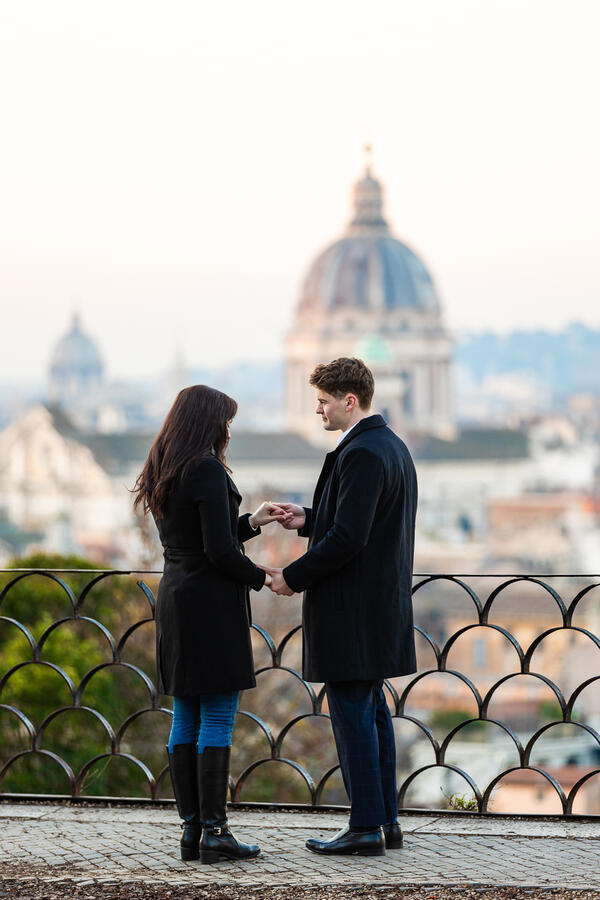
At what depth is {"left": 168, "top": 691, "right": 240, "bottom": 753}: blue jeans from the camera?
10.7 ft

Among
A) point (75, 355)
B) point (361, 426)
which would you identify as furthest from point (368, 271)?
point (361, 426)

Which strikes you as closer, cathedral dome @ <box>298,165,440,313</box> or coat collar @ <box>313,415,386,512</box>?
coat collar @ <box>313,415,386,512</box>

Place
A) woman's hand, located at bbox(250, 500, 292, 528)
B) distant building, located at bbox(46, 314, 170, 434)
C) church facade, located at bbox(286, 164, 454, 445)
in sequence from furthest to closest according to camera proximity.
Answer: distant building, located at bbox(46, 314, 170, 434) → church facade, located at bbox(286, 164, 454, 445) → woman's hand, located at bbox(250, 500, 292, 528)

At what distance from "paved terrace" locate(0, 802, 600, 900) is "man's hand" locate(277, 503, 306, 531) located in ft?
2.38

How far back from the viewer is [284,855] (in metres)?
3.33

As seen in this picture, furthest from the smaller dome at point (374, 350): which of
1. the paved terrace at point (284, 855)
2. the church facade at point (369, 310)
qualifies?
the paved terrace at point (284, 855)

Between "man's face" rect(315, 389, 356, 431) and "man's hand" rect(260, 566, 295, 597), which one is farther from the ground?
"man's face" rect(315, 389, 356, 431)

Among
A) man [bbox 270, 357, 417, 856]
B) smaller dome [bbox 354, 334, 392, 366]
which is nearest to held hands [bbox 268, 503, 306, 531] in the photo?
man [bbox 270, 357, 417, 856]

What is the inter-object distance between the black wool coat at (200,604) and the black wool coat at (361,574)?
0.13 m

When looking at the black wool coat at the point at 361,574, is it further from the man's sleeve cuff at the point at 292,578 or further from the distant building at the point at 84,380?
the distant building at the point at 84,380

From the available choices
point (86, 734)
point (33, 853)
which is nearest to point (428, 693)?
point (86, 734)

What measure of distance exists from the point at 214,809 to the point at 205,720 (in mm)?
193

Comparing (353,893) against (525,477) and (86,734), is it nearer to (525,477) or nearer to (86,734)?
(86,734)

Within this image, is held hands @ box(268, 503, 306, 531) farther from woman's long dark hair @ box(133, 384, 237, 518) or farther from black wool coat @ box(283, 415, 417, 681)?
woman's long dark hair @ box(133, 384, 237, 518)
